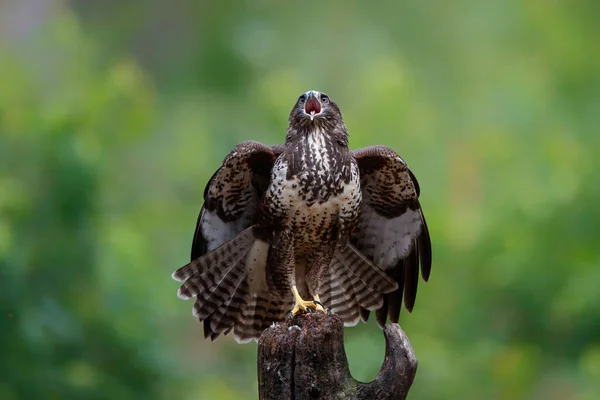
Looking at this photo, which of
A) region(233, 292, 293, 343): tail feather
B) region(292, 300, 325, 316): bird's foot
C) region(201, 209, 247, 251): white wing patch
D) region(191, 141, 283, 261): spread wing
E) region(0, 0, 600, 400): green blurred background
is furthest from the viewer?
region(0, 0, 600, 400): green blurred background

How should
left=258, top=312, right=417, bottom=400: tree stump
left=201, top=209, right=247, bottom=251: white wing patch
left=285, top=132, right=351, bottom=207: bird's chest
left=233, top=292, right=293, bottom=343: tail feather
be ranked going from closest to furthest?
left=258, top=312, right=417, bottom=400: tree stump, left=285, top=132, right=351, bottom=207: bird's chest, left=201, top=209, right=247, bottom=251: white wing patch, left=233, top=292, right=293, bottom=343: tail feather

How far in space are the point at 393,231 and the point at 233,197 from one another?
3.69ft

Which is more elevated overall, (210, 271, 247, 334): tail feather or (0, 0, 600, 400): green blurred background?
(0, 0, 600, 400): green blurred background

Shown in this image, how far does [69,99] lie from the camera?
38.6ft

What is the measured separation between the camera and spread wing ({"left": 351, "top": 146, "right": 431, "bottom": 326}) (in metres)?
7.88

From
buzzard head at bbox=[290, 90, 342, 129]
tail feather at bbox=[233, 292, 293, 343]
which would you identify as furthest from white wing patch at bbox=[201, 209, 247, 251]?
buzzard head at bbox=[290, 90, 342, 129]

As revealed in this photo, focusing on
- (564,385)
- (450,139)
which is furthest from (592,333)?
(450,139)

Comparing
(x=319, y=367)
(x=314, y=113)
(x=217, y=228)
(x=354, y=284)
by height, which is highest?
(x=314, y=113)

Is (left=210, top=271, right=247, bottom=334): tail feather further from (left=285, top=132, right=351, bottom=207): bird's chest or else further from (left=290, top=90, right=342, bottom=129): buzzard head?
(left=290, top=90, right=342, bottom=129): buzzard head

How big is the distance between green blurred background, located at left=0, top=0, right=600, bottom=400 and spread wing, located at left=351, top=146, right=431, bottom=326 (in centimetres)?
235

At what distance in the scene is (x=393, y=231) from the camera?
809 centimetres

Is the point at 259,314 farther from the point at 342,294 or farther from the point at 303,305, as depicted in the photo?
the point at 303,305

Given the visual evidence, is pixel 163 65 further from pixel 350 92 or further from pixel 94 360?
pixel 94 360

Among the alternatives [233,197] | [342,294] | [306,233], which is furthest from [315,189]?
[342,294]
